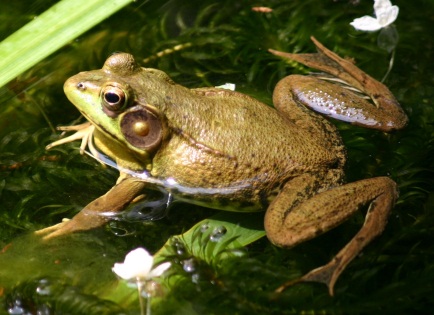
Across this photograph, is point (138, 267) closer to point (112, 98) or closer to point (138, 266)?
point (138, 266)

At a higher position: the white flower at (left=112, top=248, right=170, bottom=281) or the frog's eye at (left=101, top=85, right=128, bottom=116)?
the frog's eye at (left=101, top=85, right=128, bottom=116)

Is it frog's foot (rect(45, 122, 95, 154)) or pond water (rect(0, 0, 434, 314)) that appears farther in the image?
frog's foot (rect(45, 122, 95, 154))

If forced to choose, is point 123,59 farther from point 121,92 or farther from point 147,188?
point 147,188

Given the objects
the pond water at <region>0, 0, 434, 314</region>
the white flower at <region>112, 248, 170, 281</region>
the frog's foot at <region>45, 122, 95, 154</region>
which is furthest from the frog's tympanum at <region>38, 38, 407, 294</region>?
the white flower at <region>112, 248, 170, 281</region>

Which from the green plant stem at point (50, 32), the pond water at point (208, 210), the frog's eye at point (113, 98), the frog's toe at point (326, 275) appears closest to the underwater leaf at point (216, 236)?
the pond water at point (208, 210)

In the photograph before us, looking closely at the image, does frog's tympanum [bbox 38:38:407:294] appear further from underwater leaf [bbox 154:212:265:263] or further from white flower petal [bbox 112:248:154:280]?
white flower petal [bbox 112:248:154:280]

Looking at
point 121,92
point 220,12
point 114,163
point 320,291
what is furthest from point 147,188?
point 220,12

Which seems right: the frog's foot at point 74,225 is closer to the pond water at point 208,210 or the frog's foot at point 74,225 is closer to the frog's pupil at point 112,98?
the pond water at point 208,210
